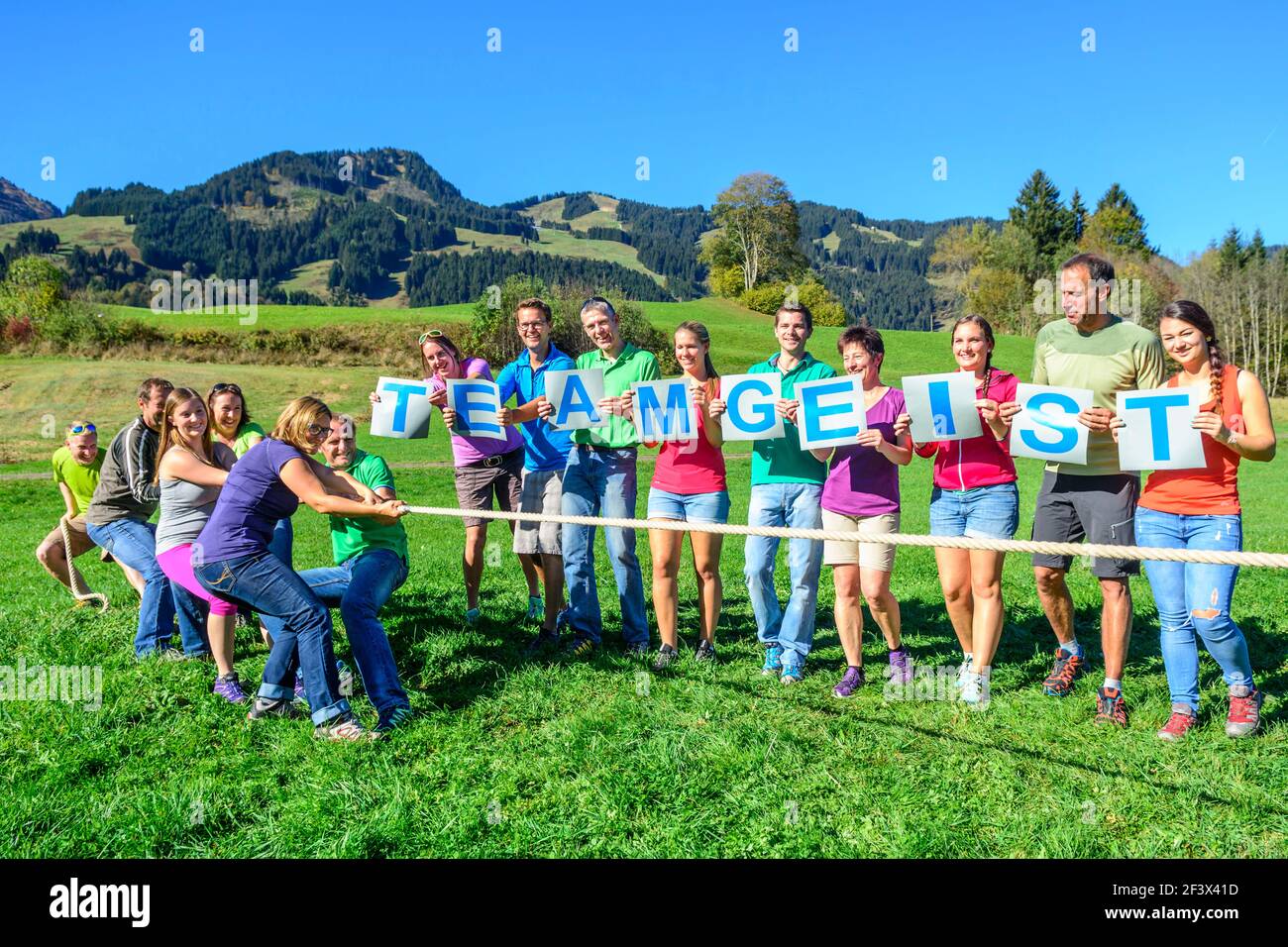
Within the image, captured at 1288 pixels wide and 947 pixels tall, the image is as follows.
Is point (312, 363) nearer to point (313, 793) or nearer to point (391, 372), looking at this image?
point (391, 372)

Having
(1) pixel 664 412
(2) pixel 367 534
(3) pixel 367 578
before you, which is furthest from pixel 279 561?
(1) pixel 664 412

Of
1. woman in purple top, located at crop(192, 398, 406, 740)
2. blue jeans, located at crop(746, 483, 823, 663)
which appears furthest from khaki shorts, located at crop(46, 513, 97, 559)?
blue jeans, located at crop(746, 483, 823, 663)

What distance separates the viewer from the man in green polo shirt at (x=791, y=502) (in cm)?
632

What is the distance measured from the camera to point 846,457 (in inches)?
248

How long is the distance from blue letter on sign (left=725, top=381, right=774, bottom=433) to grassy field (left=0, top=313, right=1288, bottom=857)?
1830mm

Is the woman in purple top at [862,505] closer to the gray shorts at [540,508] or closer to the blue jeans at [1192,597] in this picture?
the blue jeans at [1192,597]

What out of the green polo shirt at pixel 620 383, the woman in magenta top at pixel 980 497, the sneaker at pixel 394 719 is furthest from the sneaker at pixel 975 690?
the sneaker at pixel 394 719

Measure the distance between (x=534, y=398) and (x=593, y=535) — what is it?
1200 millimetres

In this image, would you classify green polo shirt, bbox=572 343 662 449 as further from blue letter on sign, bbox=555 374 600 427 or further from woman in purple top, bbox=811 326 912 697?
woman in purple top, bbox=811 326 912 697

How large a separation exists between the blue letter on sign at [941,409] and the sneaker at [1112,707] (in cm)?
189

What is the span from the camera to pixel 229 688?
5941 millimetres

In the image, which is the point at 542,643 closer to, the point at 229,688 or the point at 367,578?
the point at 367,578

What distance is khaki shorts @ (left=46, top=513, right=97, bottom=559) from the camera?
819 cm
